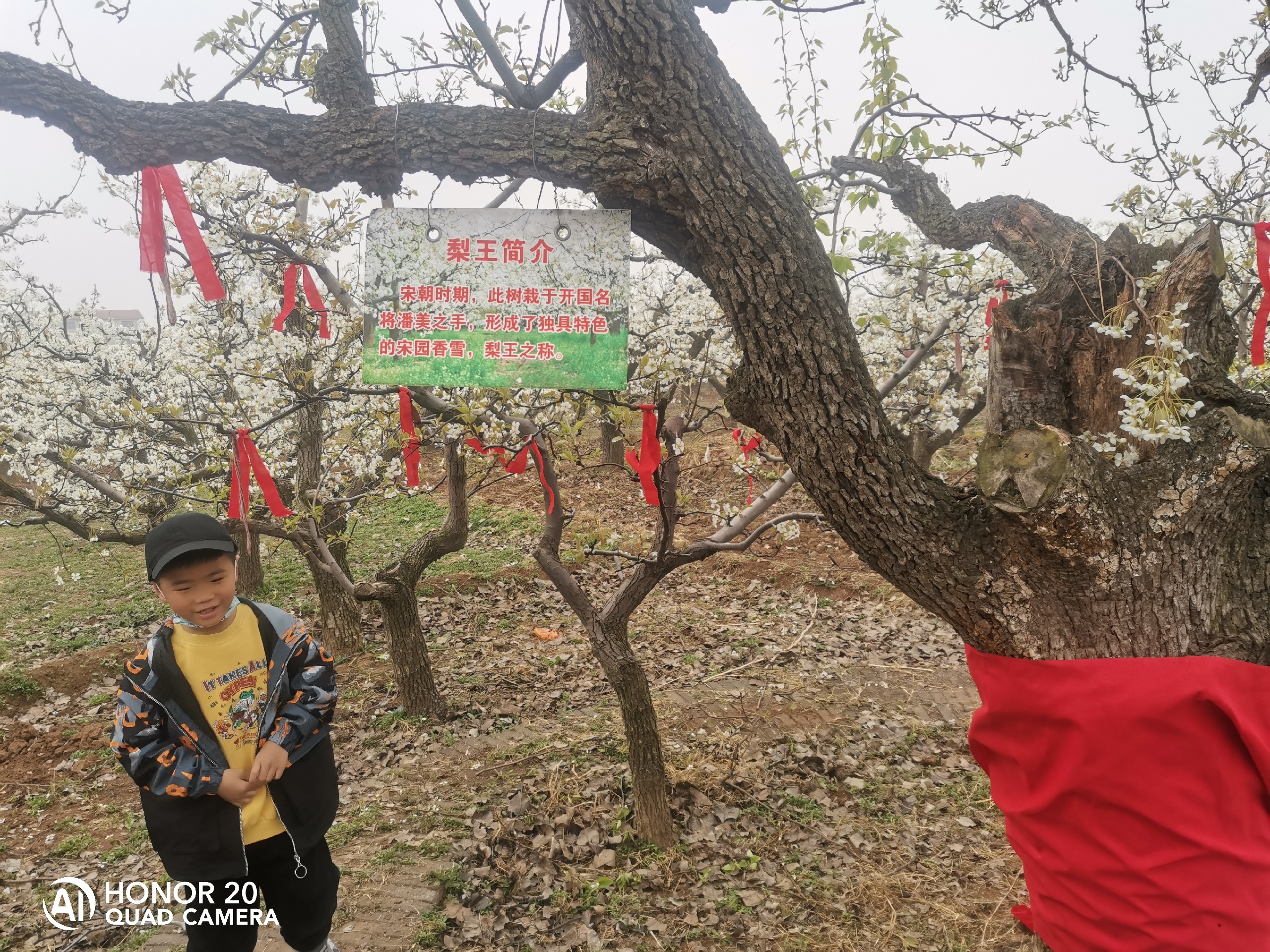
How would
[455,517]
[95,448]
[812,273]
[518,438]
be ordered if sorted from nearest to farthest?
[812,273]
[518,438]
[455,517]
[95,448]

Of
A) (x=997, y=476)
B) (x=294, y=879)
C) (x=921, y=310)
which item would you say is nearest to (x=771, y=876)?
(x=294, y=879)

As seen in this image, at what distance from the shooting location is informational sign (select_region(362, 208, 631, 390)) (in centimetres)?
244

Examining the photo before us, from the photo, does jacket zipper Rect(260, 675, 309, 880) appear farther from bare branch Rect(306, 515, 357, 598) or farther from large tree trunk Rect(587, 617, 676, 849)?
bare branch Rect(306, 515, 357, 598)

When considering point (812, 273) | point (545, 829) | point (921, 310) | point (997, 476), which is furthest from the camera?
point (921, 310)

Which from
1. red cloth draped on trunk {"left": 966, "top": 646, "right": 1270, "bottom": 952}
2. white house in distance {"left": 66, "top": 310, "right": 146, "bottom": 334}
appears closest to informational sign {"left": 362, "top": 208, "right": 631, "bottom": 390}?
red cloth draped on trunk {"left": 966, "top": 646, "right": 1270, "bottom": 952}

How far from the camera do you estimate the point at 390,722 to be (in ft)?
20.4

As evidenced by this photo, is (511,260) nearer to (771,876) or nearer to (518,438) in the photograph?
(518,438)

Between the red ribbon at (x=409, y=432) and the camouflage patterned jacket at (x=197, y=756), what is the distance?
6.29 ft

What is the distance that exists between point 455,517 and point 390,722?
198 centimetres

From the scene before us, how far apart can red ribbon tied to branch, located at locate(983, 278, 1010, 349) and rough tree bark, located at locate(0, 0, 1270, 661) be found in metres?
0.07

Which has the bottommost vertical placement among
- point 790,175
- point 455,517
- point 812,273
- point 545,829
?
point 545,829

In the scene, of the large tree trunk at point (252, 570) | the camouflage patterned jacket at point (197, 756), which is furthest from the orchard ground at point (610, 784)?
the camouflage patterned jacket at point (197, 756)

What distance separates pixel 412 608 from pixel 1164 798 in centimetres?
560

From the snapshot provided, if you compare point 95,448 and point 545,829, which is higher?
point 95,448
